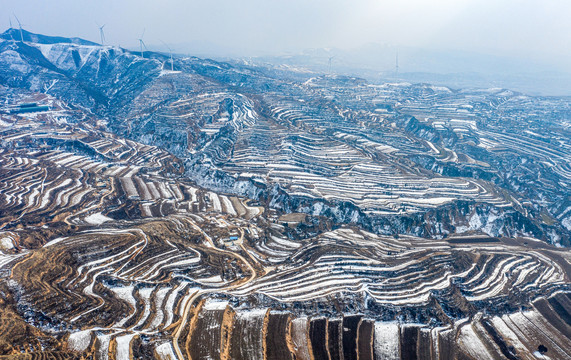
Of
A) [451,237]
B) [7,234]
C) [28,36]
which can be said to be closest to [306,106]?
[451,237]

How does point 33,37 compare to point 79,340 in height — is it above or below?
above

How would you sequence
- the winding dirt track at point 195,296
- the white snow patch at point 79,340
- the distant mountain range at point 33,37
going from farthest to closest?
the distant mountain range at point 33,37 < the winding dirt track at point 195,296 < the white snow patch at point 79,340

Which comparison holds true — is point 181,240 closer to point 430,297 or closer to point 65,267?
point 65,267

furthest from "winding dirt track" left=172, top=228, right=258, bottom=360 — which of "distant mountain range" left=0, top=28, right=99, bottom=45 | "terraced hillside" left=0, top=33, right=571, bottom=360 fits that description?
"distant mountain range" left=0, top=28, right=99, bottom=45

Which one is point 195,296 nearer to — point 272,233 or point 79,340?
point 79,340

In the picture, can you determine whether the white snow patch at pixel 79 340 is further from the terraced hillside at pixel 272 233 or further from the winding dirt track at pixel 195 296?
the winding dirt track at pixel 195 296

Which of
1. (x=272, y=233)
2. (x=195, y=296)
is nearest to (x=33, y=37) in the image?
(x=272, y=233)

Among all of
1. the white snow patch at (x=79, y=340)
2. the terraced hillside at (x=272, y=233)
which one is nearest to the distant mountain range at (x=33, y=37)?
the terraced hillside at (x=272, y=233)

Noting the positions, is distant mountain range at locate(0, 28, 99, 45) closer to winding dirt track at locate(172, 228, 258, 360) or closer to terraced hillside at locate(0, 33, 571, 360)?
terraced hillside at locate(0, 33, 571, 360)
